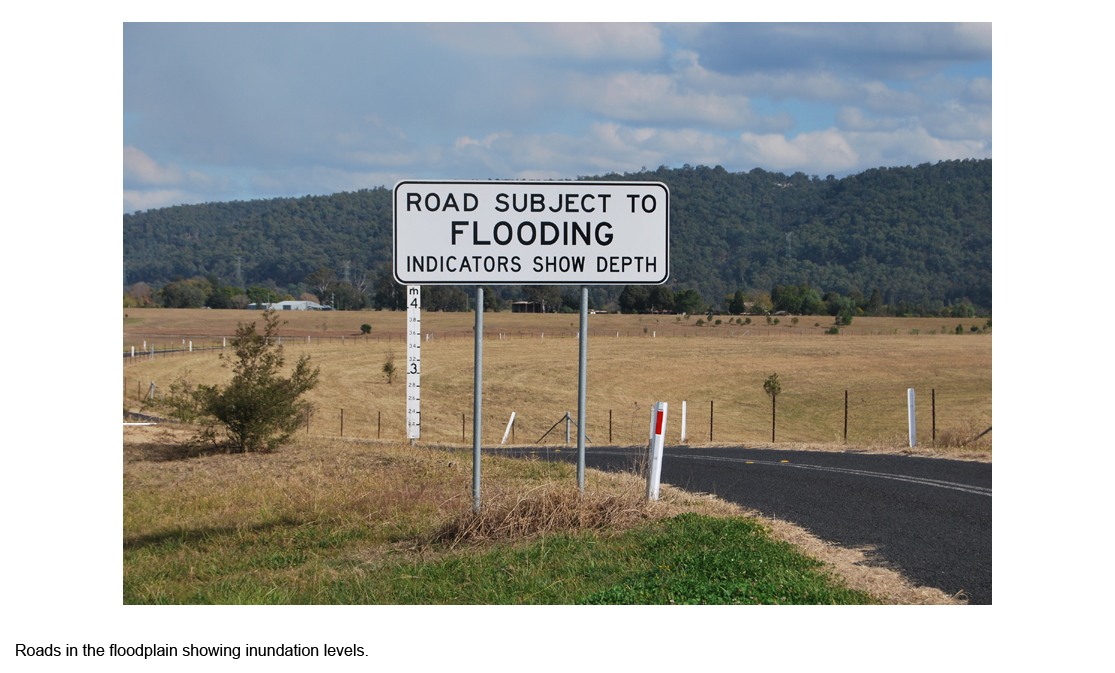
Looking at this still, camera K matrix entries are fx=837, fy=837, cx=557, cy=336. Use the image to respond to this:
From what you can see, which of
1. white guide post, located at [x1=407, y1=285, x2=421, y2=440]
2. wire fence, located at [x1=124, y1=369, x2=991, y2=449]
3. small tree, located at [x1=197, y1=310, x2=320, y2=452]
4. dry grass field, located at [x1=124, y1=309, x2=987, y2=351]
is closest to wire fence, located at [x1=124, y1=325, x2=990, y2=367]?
dry grass field, located at [x1=124, y1=309, x2=987, y2=351]

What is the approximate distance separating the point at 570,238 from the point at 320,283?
127 m

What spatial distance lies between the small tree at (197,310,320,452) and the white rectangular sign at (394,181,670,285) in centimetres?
828

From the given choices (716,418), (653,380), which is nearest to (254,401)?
(716,418)

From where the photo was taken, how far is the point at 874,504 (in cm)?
872

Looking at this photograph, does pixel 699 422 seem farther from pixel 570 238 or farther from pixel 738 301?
pixel 738 301

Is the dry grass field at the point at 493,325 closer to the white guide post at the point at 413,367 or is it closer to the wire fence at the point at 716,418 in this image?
the wire fence at the point at 716,418

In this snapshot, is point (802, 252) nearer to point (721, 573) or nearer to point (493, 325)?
point (493, 325)

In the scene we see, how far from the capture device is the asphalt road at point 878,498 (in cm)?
635

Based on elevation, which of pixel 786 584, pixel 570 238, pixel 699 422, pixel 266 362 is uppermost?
pixel 570 238

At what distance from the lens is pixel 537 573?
574 centimetres

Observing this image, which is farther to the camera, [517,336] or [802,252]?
[802,252]

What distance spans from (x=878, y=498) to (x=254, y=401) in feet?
32.7

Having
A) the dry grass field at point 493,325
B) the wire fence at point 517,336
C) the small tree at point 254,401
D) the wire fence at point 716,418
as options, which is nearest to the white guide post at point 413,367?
the wire fence at point 716,418
